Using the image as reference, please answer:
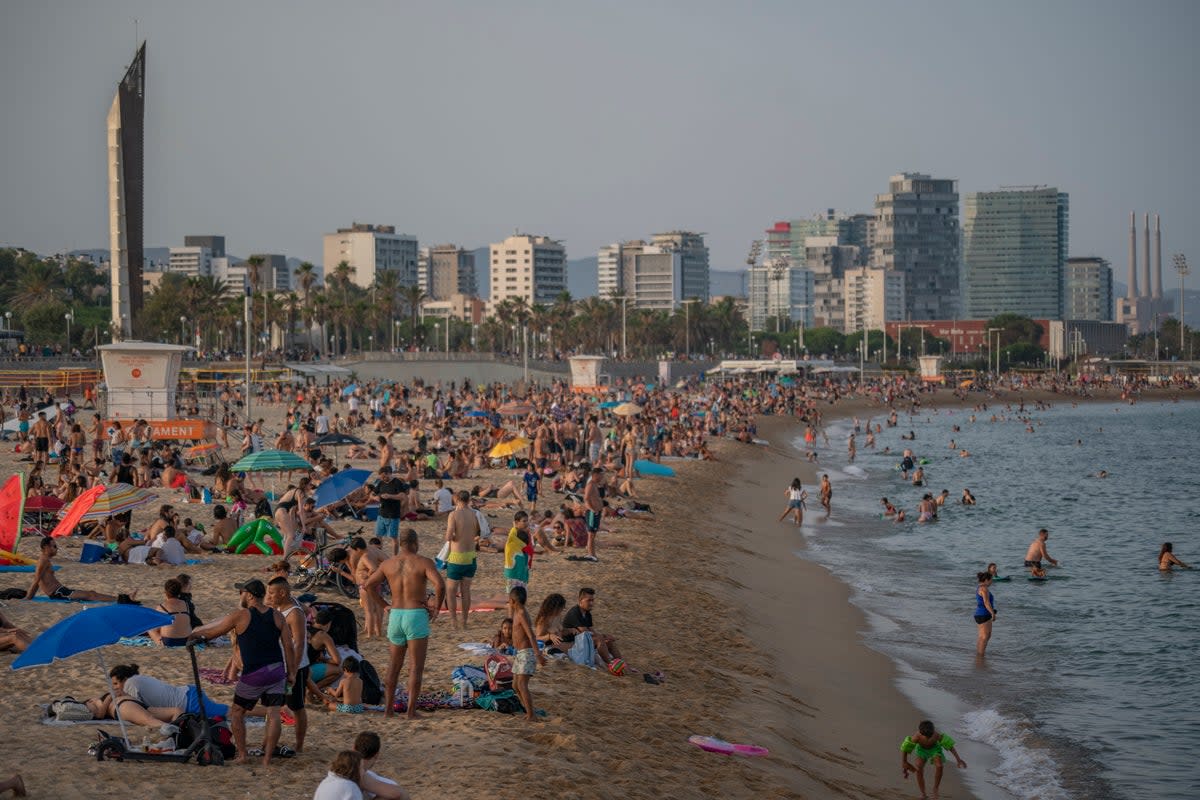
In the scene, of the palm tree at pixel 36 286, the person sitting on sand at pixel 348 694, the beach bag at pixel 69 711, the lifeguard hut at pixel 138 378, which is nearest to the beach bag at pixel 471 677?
the person sitting on sand at pixel 348 694

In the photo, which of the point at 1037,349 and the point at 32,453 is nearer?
the point at 32,453

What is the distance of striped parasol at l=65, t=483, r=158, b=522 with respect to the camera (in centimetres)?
1538

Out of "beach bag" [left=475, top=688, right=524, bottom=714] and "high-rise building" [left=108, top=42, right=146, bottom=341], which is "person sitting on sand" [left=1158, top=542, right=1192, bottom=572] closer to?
"beach bag" [left=475, top=688, right=524, bottom=714]

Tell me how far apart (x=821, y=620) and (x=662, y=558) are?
9.82 ft

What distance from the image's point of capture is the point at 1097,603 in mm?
21109

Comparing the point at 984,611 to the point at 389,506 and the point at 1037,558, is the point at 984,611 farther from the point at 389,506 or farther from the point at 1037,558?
the point at 1037,558

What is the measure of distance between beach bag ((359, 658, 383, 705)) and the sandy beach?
34 centimetres

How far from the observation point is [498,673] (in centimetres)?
1032

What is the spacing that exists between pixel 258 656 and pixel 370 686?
1992 millimetres

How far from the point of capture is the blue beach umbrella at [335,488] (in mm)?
A: 16609

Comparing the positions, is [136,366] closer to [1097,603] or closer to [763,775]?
[1097,603]

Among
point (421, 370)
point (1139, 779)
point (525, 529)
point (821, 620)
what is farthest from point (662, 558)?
point (421, 370)

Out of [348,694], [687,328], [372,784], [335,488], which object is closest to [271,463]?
[335,488]

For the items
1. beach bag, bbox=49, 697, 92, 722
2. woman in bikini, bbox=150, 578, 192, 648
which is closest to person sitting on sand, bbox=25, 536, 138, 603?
woman in bikini, bbox=150, 578, 192, 648
